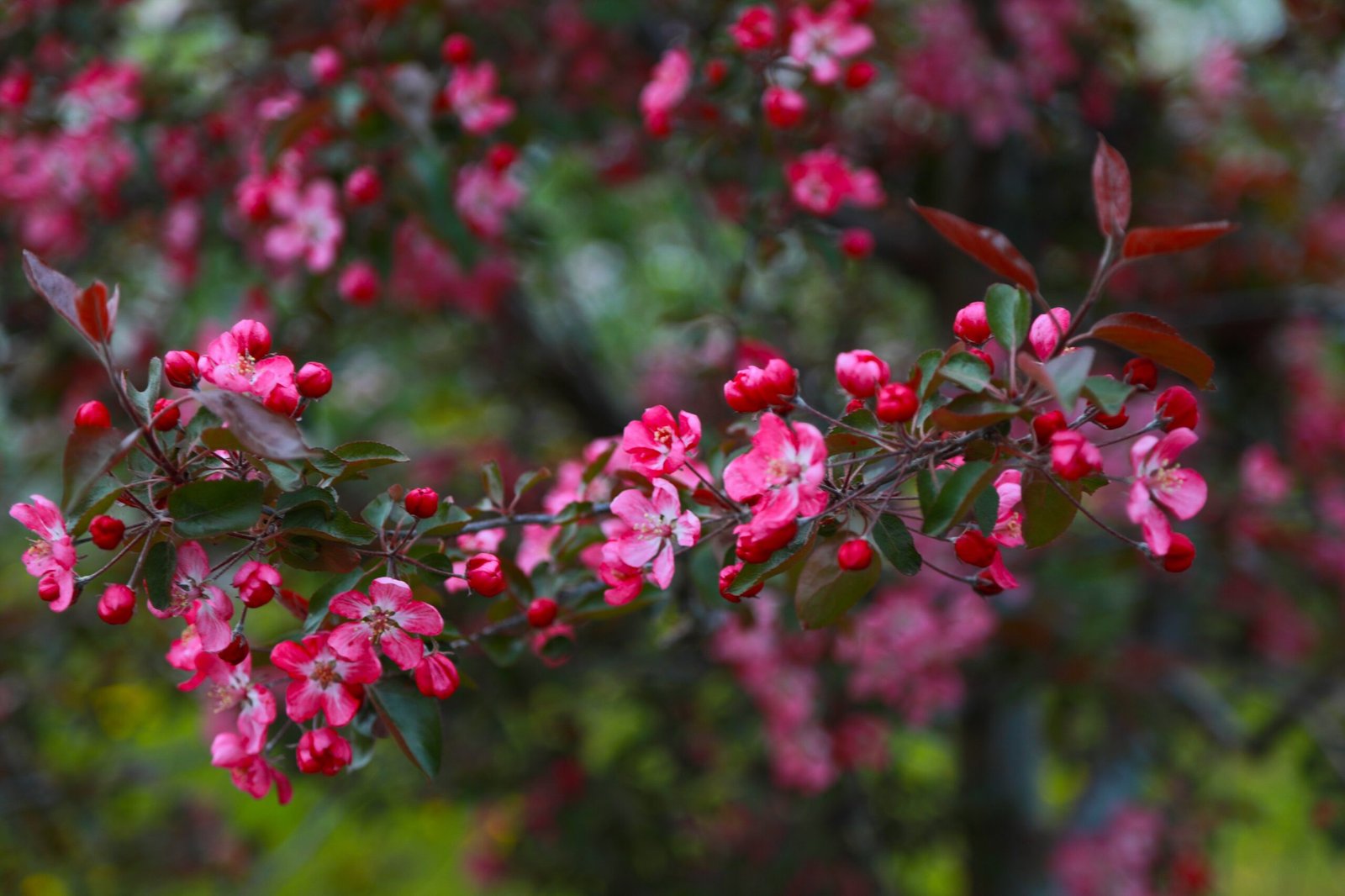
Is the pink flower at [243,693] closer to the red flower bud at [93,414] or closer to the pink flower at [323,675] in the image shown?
the pink flower at [323,675]

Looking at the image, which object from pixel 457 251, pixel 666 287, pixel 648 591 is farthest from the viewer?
pixel 666 287

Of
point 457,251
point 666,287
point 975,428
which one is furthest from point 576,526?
point 666,287

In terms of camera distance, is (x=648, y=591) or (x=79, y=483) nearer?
(x=79, y=483)

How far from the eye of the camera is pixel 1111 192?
734 mm

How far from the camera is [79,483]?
0.67m

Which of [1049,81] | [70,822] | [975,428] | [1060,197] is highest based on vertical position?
[975,428]

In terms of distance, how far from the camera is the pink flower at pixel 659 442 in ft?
2.69

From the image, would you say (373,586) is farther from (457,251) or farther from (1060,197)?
(1060,197)

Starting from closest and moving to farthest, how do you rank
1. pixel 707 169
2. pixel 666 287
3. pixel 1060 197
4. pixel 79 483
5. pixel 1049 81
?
pixel 79 483, pixel 707 169, pixel 1049 81, pixel 1060 197, pixel 666 287

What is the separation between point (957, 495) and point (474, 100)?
115 cm

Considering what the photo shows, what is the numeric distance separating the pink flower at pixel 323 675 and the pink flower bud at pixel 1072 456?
0.54 m

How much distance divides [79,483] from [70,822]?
2.13m

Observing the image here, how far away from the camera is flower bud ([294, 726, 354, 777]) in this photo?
2.64 ft

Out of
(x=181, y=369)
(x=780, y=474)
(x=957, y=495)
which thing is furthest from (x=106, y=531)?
(x=957, y=495)
